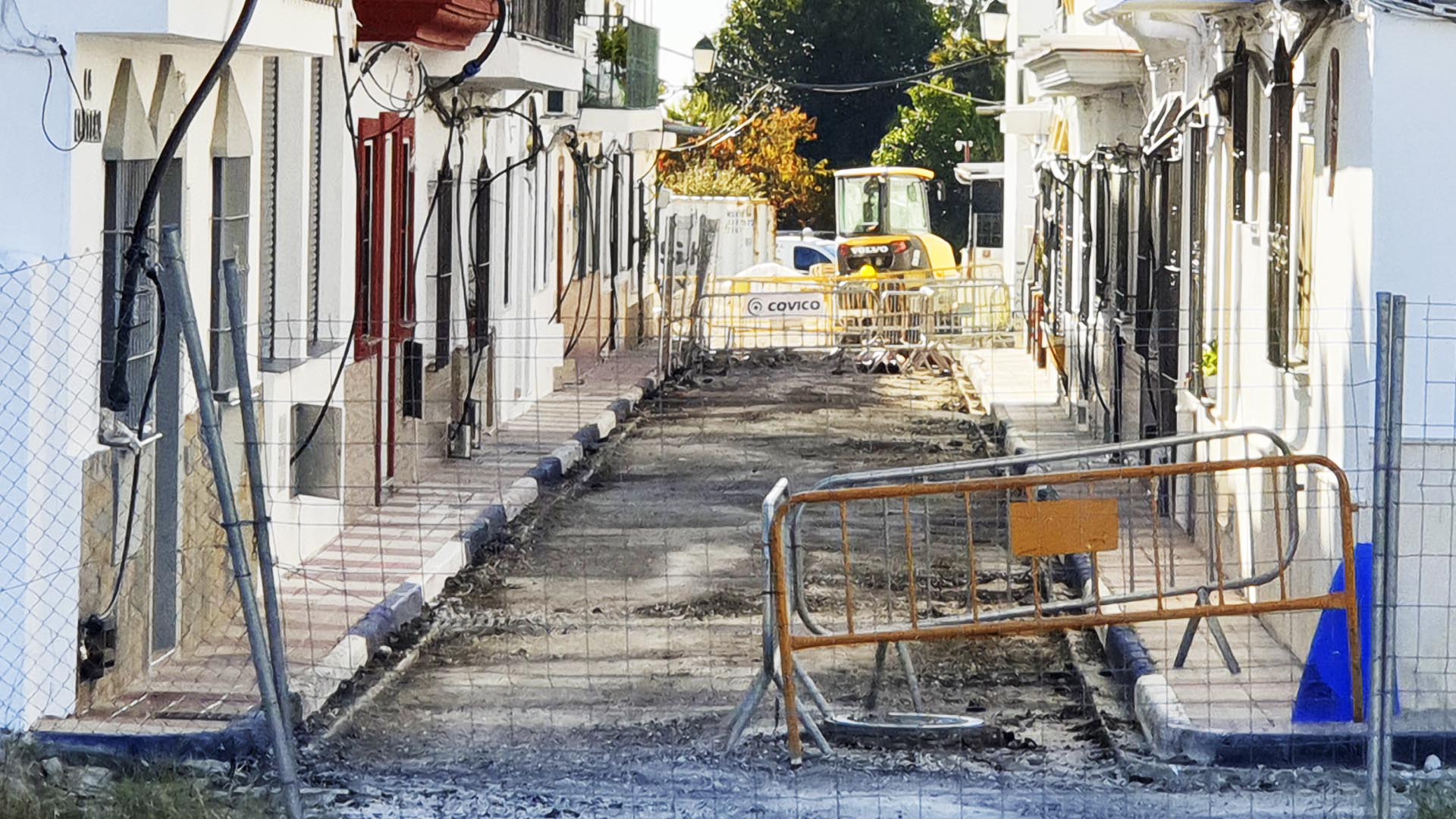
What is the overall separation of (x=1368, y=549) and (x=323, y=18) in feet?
17.9

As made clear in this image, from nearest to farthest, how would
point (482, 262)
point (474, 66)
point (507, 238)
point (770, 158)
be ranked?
point (474, 66), point (482, 262), point (507, 238), point (770, 158)

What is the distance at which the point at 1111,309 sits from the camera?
18.8 metres

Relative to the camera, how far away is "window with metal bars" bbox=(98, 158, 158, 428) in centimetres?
930

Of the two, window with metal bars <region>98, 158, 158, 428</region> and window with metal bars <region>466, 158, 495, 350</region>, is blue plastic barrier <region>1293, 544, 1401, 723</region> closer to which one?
window with metal bars <region>98, 158, 158, 428</region>

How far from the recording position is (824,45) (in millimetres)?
70312

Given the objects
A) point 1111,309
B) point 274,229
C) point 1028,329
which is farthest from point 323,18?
point 1028,329

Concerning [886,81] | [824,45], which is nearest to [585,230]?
[886,81]

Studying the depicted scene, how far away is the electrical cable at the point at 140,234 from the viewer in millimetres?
8766

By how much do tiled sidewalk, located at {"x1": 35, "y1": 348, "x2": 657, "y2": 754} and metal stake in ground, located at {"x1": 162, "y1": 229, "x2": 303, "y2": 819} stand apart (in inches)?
49.8

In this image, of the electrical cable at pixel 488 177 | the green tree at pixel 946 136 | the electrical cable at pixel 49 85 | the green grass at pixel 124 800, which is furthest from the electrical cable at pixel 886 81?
the green grass at pixel 124 800

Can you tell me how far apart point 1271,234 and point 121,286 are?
18.4ft

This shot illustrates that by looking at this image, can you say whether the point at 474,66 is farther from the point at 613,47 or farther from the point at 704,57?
the point at 704,57

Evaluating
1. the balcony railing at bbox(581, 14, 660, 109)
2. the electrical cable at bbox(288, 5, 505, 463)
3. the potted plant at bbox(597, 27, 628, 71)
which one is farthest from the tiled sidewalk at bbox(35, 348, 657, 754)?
the balcony railing at bbox(581, 14, 660, 109)

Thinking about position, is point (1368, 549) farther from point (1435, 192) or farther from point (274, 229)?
point (274, 229)
